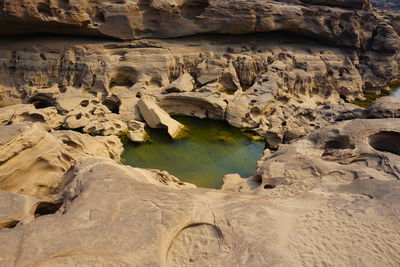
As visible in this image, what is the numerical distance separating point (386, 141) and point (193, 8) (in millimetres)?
11774

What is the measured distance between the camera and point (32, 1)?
11.4m

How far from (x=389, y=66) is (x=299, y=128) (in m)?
11.6

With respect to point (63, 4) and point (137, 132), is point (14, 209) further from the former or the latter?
point (63, 4)

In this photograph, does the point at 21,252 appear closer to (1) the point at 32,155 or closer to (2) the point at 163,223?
(2) the point at 163,223

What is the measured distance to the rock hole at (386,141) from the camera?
6.03m

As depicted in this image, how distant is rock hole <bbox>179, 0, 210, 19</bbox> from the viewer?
570 inches

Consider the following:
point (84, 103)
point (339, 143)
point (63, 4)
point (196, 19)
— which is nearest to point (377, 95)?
point (196, 19)

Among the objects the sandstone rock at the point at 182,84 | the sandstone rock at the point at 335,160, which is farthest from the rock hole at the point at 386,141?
the sandstone rock at the point at 182,84

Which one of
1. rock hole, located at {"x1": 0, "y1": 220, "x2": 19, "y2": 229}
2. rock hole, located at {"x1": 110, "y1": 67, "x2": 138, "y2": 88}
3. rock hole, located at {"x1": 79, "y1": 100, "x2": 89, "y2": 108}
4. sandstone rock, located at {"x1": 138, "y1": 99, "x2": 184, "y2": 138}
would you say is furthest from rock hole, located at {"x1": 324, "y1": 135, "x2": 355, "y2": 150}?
rock hole, located at {"x1": 110, "y1": 67, "x2": 138, "y2": 88}

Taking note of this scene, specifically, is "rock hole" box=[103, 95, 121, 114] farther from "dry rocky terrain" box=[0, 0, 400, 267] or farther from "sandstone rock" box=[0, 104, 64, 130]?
"sandstone rock" box=[0, 104, 64, 130]

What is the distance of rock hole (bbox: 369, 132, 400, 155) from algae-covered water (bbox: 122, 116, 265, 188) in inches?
128

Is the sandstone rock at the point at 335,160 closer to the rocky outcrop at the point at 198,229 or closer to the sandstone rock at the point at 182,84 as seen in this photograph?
the rocky outcrop at the point at 198,229

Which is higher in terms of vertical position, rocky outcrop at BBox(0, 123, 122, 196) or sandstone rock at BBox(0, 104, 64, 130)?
rocky outcrop at BBox(0, 123, 122, 196)

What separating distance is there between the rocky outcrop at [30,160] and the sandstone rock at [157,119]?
4428 mm
